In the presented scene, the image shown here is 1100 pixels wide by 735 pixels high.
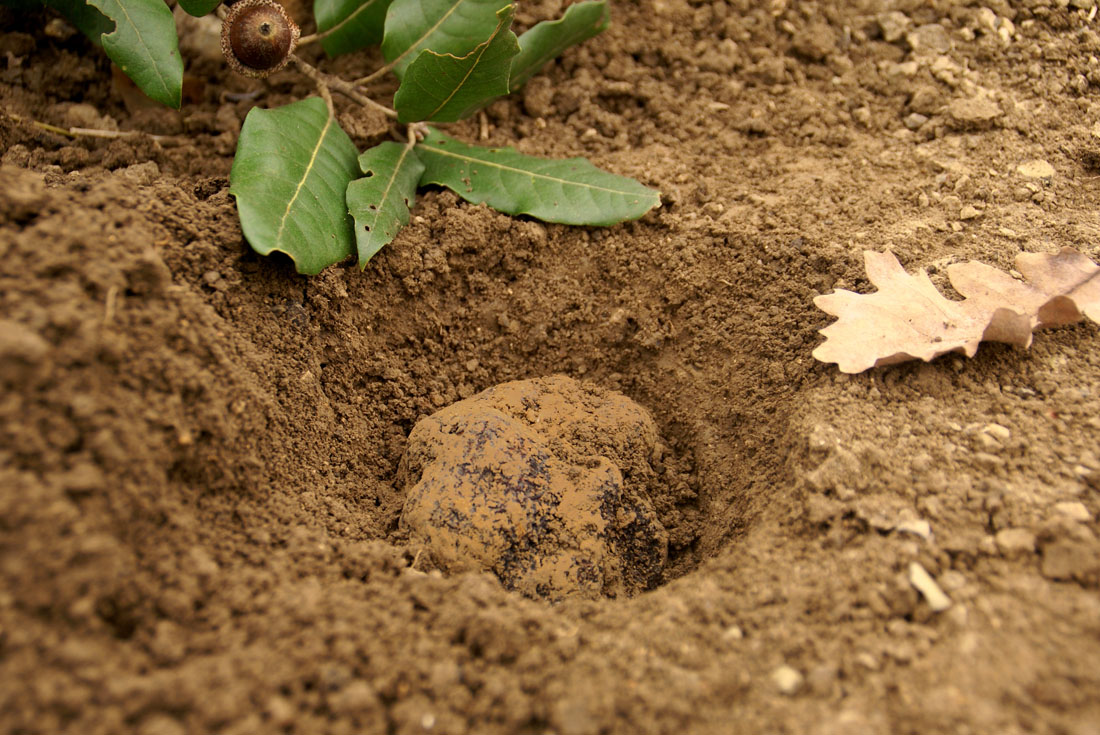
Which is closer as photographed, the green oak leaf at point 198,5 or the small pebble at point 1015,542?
the small pebble at point 1015,542

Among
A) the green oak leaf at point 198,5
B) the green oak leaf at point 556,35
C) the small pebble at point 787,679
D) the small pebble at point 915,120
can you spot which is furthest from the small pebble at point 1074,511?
the green oak leaf at point 198,5

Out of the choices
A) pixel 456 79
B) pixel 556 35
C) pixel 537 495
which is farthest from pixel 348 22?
pixel 537 495

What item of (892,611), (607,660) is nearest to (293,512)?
(607,660)

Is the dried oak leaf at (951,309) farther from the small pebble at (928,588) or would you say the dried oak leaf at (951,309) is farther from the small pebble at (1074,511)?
the small pebble at (928,588)

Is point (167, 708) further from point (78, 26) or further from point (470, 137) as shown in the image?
point (78, 26)

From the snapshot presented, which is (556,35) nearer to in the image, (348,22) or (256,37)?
(348,22)

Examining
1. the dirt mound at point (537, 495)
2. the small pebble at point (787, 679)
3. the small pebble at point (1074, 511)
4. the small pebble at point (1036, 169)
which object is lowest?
the dirt mound at point (537, 495)

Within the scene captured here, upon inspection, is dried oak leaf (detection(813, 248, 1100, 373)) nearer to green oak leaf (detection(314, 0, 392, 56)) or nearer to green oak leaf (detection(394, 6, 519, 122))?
green oak leaf (detection(394, 6, 519, 122))
